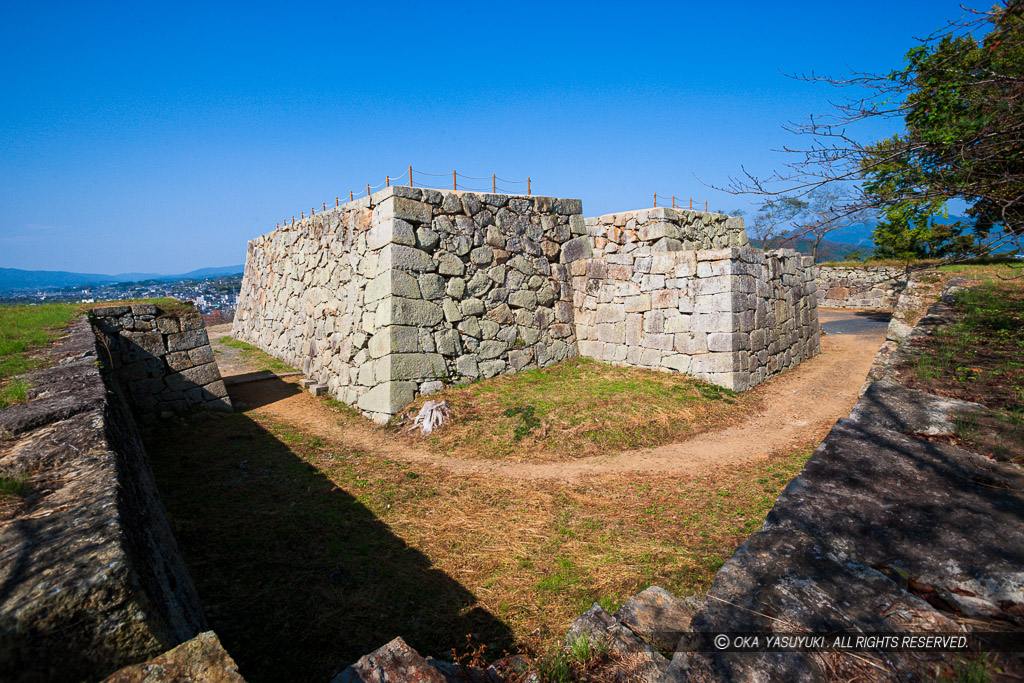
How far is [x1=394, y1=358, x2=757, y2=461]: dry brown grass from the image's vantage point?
24.4 ft

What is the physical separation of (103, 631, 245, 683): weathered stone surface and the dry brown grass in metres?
5.76

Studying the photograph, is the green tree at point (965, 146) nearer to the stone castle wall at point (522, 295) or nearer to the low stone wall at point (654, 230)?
the stone castle wall at point (522, 295)

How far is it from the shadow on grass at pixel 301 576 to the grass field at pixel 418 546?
0.05 feet

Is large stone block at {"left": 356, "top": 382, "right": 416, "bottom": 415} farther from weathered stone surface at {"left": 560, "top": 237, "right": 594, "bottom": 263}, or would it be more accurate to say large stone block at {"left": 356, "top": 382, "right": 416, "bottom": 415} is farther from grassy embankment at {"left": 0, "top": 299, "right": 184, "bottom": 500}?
weathered stone surface at {"left": 560, "top": 237, "right": 594, "bottom": 263}

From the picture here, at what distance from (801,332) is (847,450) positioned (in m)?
11.6

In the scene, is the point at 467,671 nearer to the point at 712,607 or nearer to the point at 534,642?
the point at 534,642

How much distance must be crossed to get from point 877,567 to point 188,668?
6.52 feet

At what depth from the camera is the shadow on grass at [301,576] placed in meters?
3.26

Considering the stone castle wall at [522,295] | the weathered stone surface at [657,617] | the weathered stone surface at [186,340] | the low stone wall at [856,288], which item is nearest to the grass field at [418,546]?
the weathered stone surface at [657,617]

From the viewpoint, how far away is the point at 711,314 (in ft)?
31.8

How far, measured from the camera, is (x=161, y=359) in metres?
8.79

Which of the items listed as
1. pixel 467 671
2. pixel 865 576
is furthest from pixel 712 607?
pixel 467 671

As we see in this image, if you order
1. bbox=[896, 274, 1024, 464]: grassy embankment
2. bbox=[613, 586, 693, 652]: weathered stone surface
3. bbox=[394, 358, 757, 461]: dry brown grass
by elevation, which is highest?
bbox=[896, 274, 1024, 464]: grassy embankment

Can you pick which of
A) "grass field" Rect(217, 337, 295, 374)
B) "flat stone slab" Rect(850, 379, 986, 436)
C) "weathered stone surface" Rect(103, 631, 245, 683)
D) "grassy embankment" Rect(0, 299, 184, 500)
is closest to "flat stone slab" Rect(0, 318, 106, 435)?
"grassy embankment" Rect(0, 299, 184, 500)
